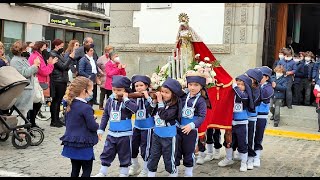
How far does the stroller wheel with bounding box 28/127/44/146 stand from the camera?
818 centimetres

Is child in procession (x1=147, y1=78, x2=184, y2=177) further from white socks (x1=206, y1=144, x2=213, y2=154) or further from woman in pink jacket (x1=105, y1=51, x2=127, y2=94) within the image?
woman in pink jacket (x1=105, y1=51, x2=127, y2=94)

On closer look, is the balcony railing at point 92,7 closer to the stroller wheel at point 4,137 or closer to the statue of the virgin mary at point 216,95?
the stroller wheel at point 4,137

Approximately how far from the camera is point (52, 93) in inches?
383

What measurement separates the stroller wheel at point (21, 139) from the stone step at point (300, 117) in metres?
6.00

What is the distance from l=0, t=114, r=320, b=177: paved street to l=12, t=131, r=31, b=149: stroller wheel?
84 mm

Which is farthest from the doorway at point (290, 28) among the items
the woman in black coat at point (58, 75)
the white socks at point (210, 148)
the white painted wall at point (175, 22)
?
the white socks at point (210, 148)

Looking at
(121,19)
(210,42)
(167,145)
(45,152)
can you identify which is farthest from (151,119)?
(121,19)

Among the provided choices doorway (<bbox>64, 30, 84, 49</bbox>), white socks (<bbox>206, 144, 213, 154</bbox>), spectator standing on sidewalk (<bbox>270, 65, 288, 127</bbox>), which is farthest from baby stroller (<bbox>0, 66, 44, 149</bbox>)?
doorway (<bbox>64, 30, 84, 49</bbox>)

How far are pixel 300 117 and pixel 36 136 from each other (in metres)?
6.36

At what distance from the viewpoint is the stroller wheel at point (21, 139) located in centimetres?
784

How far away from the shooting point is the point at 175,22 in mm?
12602

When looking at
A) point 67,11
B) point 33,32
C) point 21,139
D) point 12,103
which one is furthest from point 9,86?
point 67,11

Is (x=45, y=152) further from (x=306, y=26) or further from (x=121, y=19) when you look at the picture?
(x=306, y=26)

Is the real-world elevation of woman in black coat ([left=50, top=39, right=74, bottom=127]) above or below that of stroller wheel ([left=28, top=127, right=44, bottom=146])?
above
